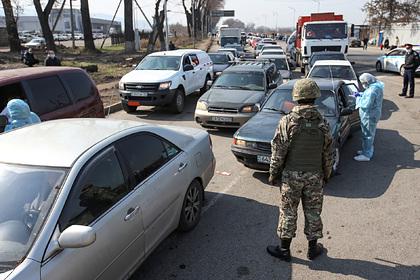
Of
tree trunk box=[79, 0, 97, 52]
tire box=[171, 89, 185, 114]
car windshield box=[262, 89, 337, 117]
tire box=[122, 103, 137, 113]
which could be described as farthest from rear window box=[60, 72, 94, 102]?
tree trunk box=[79, 0, 97, 52]

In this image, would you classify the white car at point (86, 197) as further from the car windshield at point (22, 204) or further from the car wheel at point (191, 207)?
the car wheel at point (191, 207)

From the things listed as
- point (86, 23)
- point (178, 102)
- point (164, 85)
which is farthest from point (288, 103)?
point (86, 23)

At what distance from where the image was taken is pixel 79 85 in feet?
24.1

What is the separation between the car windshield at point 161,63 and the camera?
498 inches

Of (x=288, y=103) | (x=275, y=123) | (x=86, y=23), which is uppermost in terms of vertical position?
(x=86, y=23)

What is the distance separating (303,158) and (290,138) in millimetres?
238

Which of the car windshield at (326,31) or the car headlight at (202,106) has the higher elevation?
the car windshield at (326,31)

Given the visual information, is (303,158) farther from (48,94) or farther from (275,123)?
(48,94)

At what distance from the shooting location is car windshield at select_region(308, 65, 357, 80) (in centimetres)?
1272

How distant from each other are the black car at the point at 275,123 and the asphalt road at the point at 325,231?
0.45 m

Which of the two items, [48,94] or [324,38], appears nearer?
[48,94]

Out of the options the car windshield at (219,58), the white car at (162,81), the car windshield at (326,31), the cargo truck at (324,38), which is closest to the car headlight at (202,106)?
the white car at (162,81)

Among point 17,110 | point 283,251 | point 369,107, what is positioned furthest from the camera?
Answer: point 369,107

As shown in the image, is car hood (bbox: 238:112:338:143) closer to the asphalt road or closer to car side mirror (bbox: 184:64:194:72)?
the asphalt road
